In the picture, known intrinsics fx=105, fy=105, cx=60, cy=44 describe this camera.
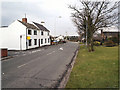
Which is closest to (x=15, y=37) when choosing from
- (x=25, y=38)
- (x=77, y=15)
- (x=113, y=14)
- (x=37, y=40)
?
(x=25, y=38)

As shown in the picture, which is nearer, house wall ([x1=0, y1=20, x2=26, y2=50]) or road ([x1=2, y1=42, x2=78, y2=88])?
road ([x1=2, y1=42, x2=78, y2=88])

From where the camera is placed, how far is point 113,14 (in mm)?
17078

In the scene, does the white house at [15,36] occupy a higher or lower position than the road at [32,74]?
higher

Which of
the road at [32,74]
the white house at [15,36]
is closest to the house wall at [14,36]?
the white house at [15,36]

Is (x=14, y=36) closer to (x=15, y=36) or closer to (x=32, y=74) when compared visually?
(x=15, y=36)

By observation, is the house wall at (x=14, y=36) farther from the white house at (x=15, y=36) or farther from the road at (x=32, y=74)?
the road at (x=32, y=74)

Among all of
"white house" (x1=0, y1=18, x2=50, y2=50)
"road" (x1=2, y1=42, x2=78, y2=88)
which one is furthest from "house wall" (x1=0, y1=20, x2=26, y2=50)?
"road" (x1=2, y1=42, x2=78, y2=88)

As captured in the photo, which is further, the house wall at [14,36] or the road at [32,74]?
the house wall at [14,36]

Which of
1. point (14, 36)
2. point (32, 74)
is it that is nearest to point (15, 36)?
point (14, 36)

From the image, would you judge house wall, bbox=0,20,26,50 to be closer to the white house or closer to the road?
the white house

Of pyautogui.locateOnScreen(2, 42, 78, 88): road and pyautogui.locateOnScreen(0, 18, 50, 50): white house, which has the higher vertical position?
pyautogui.locateOnScreen(0, 18, 50, 50): white house

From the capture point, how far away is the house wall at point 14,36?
23578 millimetres

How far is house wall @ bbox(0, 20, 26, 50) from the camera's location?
23578mm

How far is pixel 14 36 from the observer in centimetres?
2378
